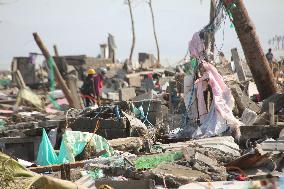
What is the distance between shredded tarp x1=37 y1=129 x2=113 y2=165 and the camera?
32.0 feet

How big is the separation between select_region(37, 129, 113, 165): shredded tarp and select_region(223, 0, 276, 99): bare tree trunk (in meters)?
5.42

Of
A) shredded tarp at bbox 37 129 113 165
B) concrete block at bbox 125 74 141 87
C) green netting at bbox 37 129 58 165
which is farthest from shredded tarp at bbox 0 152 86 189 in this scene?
concrete block at bbox 125 74 141 87

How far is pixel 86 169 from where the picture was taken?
8.34m

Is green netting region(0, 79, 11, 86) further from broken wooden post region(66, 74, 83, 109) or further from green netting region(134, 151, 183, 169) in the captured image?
green netting region(134, 151, 183, 169)

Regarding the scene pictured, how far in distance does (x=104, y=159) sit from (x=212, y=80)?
381cm

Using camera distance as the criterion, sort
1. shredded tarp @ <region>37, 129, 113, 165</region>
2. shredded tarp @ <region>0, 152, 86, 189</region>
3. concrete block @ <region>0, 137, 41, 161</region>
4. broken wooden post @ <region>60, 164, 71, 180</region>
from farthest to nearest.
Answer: concrete block @ <region>0, 137, 41, 161</region> → shredded tarp @ <region>37, 129, 113, 165</region> → broken wooden post @ <region>60, 164, 71, 180</region> → shredded tarp @ <region>0, 152, 86, 189</region>

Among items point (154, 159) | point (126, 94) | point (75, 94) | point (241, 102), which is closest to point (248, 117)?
point (241, 102)

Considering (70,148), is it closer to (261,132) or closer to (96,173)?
(96,173)

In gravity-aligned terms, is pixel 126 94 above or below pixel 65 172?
above

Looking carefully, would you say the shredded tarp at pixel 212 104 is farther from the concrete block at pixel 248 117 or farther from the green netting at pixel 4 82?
the green netting at pixel 4 82

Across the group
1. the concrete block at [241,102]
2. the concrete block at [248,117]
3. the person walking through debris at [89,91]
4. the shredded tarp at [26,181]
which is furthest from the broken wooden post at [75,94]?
the shredded tarp at [26,181]

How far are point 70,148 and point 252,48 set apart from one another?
640cm

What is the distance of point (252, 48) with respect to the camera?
14.3 metres

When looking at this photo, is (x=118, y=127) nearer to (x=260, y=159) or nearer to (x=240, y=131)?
(x=240, y=131)
